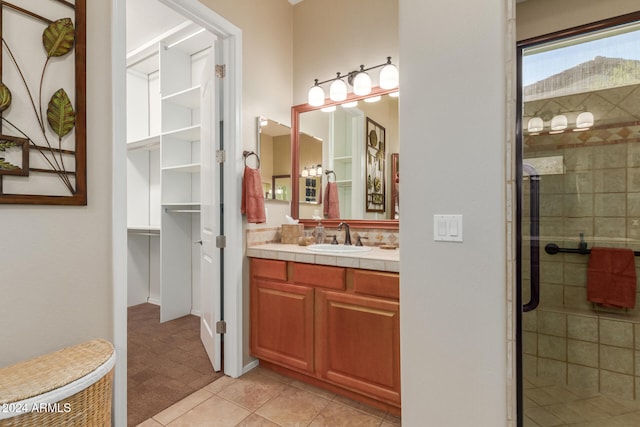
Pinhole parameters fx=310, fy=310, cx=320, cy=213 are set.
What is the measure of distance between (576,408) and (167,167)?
354cm

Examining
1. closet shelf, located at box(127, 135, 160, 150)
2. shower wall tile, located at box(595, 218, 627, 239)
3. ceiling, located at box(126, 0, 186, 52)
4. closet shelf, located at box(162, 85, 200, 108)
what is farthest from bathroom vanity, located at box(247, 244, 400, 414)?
ceiling, located at box(126, 0, 186, 52)

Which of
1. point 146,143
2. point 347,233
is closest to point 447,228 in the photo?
point 347,233

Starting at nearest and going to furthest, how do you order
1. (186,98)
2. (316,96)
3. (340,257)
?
1. (340,257)
2. (316,96)
3. (186,98)

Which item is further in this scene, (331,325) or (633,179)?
(331,325)

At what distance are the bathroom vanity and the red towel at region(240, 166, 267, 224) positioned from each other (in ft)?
0.85

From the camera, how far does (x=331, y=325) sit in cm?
195

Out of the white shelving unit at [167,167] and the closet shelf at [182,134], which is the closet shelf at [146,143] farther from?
the closet shelf at [182,134]

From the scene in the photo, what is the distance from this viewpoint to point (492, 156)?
1159mm

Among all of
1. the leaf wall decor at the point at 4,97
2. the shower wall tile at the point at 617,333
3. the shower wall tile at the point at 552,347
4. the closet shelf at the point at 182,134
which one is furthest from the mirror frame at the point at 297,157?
the leaf wall decor at the point at 4,97

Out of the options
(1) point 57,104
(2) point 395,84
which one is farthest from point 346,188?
(1) point 57,104

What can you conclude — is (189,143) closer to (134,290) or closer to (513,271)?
(134,290)

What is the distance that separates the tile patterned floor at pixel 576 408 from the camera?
128 centimetres

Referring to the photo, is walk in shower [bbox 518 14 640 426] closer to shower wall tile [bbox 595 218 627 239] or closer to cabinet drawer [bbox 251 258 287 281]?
shower wall tile [bbox 595 218 627 239]

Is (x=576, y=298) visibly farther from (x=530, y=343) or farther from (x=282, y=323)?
(x=282, y=323)
